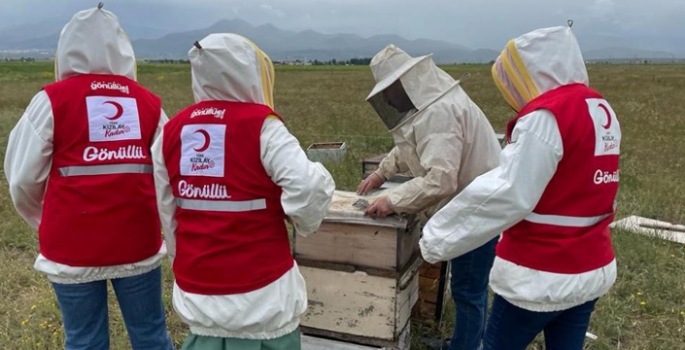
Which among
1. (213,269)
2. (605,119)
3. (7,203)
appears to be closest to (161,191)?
(213,269)

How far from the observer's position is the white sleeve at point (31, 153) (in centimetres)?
279

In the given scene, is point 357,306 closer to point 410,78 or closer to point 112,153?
point 410,78

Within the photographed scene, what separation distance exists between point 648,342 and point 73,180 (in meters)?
4.13

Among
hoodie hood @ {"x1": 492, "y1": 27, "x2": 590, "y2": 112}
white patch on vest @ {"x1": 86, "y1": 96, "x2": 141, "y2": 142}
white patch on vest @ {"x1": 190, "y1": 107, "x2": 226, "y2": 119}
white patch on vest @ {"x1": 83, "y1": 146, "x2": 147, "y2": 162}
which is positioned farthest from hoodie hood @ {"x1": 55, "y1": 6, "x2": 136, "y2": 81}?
hoodie hood @ {"x1": 492, "y1": 27, "x2": 590, "y2": 112}

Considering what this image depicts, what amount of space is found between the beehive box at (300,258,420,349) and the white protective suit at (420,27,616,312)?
0.76 meters

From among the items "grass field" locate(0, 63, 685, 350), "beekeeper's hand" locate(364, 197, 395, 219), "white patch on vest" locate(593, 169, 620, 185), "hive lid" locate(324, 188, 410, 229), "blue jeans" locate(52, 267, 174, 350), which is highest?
"white patch on vest" locate(593, 169, 620, 185)

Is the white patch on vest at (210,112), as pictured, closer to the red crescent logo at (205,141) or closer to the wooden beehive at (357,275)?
the red crescent logo at (205,141)

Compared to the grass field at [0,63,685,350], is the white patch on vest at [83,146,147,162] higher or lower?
higher

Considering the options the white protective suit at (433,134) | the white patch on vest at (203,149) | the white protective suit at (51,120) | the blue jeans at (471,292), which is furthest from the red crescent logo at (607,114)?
the white protective suit at (51,120)

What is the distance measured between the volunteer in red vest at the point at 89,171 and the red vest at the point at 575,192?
1.92 m

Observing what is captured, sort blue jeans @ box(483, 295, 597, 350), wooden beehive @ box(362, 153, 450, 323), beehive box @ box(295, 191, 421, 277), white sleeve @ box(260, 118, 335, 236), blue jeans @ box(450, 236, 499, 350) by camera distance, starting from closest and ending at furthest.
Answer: white sleeve @ box(260, 118, 335, 236) < blue jeans @ box(483, 295, 597, 350) < beehive box @ box(295, 191, 421, 277) < blue jeans @ box(450, 236, 499, 350) < wooden beehive @ box(362, 153, 450, 323)

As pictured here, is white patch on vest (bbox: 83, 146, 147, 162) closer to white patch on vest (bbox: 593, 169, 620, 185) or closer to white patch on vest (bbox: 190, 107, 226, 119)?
white patch on vest (bbox: 190, 107, 226, 119)

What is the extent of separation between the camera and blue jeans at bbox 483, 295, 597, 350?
9.11ft

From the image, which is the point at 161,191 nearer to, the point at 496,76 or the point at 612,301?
the point at 496,76
